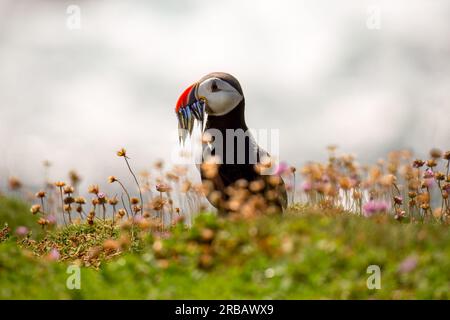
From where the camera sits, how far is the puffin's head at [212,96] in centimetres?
736

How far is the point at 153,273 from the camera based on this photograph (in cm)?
549

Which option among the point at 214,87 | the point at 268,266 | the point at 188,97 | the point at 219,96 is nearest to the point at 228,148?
the point at 219,96

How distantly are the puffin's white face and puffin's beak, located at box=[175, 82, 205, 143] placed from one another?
0.14m

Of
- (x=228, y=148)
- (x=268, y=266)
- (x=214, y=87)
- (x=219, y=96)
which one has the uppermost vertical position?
(x=214, y=87)

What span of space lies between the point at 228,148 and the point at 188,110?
0.88m

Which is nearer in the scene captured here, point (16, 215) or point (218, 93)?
point (218, 93)

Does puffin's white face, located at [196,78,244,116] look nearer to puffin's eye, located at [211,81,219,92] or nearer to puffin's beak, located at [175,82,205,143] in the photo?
puffin's eye, located at [211,81,219,92]

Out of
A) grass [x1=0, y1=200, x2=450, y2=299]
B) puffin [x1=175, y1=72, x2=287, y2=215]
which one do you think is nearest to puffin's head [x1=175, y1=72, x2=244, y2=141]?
puffin [x1=175, y1=72, x2=287, y2=215]

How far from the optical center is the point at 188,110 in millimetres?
7773

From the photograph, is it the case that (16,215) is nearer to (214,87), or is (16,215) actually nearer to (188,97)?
(188,97)

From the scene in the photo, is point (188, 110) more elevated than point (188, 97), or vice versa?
point (188, 97)

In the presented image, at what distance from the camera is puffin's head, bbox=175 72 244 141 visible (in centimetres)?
736
